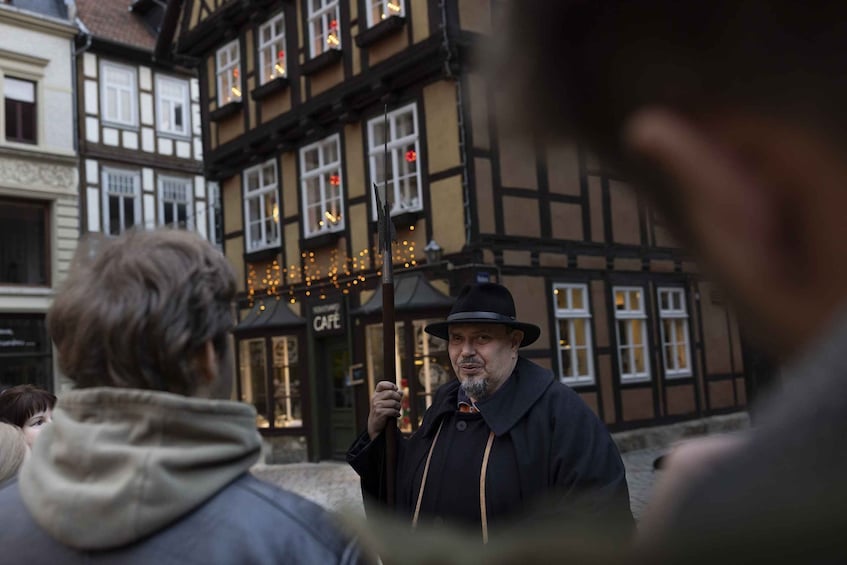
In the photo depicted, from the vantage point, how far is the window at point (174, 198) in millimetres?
20375

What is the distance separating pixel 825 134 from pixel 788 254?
70 millimetres

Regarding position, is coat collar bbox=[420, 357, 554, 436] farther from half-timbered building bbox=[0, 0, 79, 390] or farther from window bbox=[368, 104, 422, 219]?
half-timbered building bbox=[0, 0, 79, 390]

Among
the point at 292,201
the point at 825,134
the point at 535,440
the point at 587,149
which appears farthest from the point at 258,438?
the point at 292,201

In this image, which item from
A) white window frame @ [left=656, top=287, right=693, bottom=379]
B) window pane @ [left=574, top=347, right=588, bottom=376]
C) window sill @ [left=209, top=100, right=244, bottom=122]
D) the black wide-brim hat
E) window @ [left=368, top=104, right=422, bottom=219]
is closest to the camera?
the black wide-brim hat

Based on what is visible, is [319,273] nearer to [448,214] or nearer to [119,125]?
[448,214]

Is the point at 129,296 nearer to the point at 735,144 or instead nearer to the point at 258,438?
the point at 258,438

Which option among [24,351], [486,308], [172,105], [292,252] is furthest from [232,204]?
[486,308]

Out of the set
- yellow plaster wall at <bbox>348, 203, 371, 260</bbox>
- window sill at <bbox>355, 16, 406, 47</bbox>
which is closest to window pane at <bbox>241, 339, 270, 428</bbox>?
yellow plaster wall at <bbox>348, 203, 371, 260</bbox>

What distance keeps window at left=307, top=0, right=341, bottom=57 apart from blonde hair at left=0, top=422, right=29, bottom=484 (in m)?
10.4

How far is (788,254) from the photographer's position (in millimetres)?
439

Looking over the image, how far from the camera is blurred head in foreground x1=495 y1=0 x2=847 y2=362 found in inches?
17.0

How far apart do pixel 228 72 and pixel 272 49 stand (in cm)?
154

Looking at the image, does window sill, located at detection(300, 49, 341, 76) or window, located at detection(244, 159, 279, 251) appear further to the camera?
window, located at detection(244, 159, 279, 251)

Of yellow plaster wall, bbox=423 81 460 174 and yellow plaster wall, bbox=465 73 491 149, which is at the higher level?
yellow plaster wall, bbox=423 81 460 174
